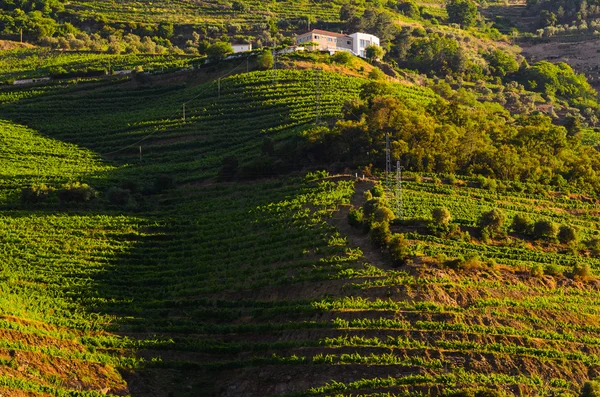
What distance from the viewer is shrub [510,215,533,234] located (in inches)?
2111

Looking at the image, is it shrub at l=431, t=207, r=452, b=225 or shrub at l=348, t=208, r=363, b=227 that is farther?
shrub at l=431, t=207, r=452, b=225

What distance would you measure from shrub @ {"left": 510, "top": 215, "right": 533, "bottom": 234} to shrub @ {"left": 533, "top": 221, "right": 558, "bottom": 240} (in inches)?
14.1

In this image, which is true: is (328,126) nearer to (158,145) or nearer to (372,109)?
(372,109)

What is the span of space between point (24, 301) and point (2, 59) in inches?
2687

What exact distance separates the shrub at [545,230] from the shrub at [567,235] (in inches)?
29.2

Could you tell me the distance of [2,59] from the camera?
105438mm

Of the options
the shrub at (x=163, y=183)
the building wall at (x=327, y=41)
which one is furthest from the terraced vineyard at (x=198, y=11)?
the shrub at (x=163, y=183)

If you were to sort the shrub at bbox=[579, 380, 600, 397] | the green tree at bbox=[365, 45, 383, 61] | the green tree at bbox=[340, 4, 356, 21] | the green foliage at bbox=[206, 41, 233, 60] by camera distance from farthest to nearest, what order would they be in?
the green tree at bbox=[340, 4, 356, 21], the green tree at bbox=[365, 45, 383, 61], the green foliage at bbox=[206, 41, 233, 60], the shrub at bbox=[579, 380, 600, 397]

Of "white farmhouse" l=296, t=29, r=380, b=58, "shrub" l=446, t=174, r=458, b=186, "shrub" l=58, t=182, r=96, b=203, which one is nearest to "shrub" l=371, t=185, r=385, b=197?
"shrub" l=446, t=174, r=458, b=186

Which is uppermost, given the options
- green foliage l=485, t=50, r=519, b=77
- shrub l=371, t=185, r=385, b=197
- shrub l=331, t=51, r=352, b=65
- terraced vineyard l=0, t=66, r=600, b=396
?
shrub l=331, t=51, r=352, b=65

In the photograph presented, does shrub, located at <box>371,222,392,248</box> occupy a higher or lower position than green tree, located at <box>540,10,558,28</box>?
lower

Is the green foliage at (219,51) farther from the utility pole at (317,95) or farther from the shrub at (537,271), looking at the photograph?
the shrub at (537,271)

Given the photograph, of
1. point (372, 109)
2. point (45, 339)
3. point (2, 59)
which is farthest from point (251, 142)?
point (2, 59)

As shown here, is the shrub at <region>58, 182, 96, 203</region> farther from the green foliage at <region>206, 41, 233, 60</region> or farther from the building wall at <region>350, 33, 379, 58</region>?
the building wall at <region>350, 33, 379, 58</region>
